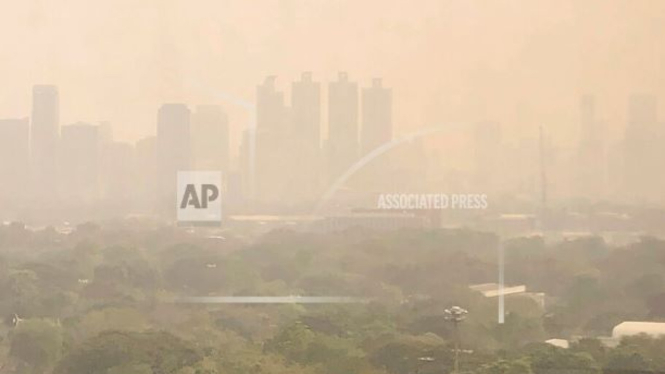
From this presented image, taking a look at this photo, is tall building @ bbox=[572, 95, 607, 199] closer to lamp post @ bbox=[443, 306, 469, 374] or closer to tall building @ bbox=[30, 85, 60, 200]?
lamp post @ bbox=[443, 306, 469, 374]

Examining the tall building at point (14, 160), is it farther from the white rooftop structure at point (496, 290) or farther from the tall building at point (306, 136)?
the white rooftop structure at point (496, 290)

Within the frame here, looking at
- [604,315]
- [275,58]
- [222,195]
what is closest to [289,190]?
[222,195]

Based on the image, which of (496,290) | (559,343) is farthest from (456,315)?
(559,343)

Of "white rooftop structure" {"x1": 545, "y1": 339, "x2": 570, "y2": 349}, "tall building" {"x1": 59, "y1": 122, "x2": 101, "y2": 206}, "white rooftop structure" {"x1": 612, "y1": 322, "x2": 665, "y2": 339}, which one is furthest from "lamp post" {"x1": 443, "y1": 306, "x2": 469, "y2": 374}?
"tall building" {"x1": 59, "y1": 122, "x2": 101, "y2": 206}

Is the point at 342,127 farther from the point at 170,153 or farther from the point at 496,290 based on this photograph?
the point at 496,290

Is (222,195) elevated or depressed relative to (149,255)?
elevated

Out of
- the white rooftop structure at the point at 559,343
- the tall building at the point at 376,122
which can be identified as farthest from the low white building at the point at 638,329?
the tall building at the point at 376,122

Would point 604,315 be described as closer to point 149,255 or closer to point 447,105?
point 447,105
